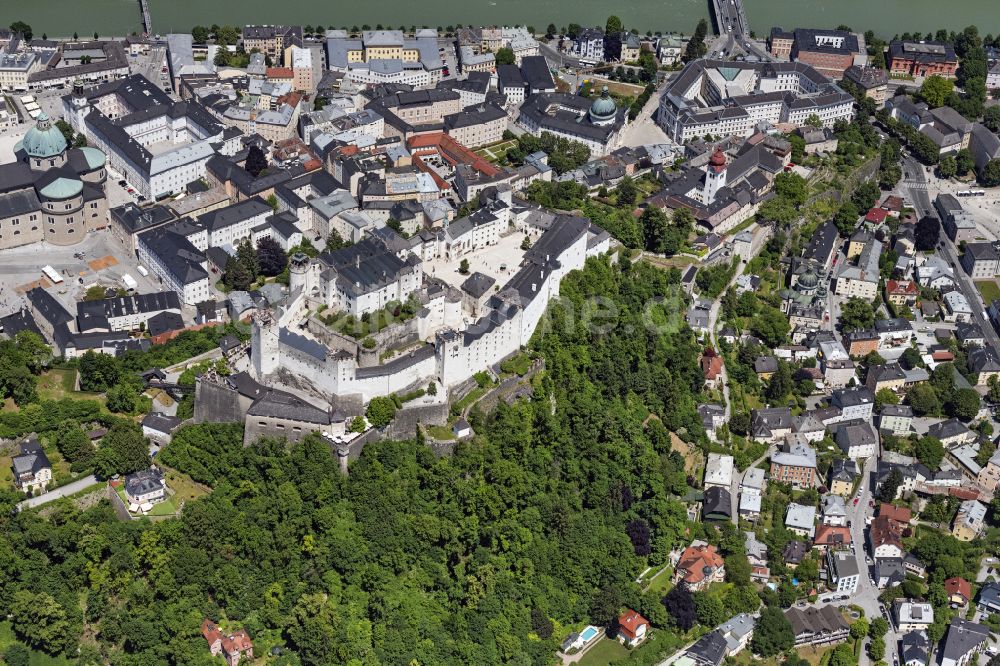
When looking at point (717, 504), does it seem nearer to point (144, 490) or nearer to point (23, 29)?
point (144, 490)

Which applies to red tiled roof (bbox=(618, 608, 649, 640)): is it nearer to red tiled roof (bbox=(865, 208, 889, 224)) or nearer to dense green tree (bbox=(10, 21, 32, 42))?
red tiled roof (bbox=(865, 208, 889, 224))

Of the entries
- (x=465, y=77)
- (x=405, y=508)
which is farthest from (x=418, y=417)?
(x=465, y=77)

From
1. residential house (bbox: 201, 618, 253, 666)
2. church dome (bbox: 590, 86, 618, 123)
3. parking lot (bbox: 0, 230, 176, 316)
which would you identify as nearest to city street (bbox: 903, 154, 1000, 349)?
church dome (bbox: 590, 86, 618, 123)

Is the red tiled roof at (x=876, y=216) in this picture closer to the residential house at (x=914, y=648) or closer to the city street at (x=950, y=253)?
the city street at (x=950, y=253)

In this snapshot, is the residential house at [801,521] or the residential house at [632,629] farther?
the residential house at [801,521]

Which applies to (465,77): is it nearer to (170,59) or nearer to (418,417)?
(170,59)

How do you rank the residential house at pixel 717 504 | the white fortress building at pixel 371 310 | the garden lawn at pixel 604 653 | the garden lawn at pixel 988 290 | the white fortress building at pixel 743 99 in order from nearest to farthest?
the garden lawn at pixel 604 653, the white fortress building at pixel 371 310, the residential house at pixel 717 504, the garden lawn at pixel 988 290, the white fortress building at pixel 743 99

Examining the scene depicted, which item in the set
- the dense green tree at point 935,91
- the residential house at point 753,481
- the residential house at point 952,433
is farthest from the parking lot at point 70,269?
the dense green tree at point 935,91
